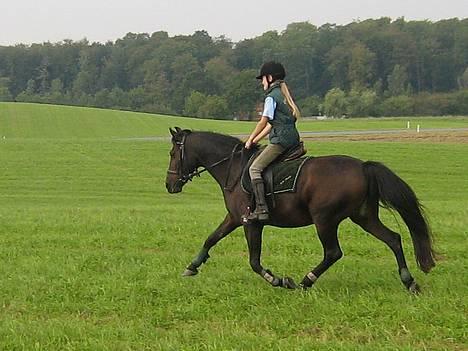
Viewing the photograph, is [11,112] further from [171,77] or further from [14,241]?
[14,241]

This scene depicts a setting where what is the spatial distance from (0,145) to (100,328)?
41147 mm

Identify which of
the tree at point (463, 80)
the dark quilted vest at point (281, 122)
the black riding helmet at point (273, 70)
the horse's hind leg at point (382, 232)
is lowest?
the tree at point (463, 80)

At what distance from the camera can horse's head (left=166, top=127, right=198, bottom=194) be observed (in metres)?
9.90

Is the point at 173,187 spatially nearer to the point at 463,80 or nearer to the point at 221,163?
the point at 221,163

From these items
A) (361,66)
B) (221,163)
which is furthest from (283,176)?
(361,66)

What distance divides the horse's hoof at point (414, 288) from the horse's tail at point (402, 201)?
45 cm

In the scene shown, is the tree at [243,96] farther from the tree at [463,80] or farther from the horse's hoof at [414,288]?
the horse's hoof at [414,288]

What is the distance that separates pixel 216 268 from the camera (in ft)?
32.9

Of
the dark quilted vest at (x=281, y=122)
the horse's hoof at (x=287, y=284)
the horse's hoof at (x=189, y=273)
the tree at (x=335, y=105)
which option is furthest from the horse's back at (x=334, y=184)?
the tree at (x=335, y=105)

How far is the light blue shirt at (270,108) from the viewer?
8578 millimetres

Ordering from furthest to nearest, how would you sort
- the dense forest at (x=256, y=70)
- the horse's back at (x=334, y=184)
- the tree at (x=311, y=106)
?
the tree at (x=311, y=106), the dense forest at (x=256, y=70), the horse's back at (x=334, y=184)

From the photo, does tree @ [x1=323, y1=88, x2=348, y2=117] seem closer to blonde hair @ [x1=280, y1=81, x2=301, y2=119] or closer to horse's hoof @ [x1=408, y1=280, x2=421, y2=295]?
blonde hair @ [x1=280, y1=81, x2=301, y2=119]

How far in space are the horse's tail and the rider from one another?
1.07 m

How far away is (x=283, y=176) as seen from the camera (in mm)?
8602
